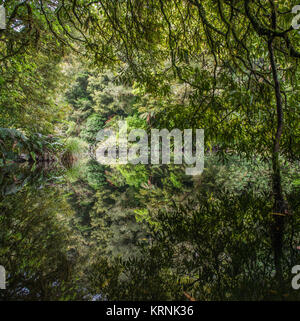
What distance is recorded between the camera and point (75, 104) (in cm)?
2084

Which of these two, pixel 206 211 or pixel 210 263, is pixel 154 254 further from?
pixel 206 211

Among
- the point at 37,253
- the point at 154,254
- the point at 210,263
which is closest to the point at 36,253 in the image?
the point at 37,253

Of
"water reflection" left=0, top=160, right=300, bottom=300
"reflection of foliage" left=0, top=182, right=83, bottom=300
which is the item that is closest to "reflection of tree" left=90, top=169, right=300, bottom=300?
"water reflection" left=0, top=160, right=300, bottom=300

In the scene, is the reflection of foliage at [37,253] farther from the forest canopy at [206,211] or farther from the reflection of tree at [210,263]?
the reflection of tree at [210,263]

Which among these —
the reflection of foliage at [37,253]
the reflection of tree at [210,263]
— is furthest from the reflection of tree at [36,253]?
the reflection of tree at [210,263]

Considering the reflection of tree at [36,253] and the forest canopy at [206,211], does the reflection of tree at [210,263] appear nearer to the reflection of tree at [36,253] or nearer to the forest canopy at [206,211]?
the forest canopy at [206,211]

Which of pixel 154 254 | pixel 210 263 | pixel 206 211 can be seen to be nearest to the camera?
pixel 210 263

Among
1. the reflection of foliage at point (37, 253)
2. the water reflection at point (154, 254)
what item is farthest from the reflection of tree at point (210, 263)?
the reflection of foliage at point (37, 253)

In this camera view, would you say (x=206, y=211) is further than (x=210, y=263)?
Yes

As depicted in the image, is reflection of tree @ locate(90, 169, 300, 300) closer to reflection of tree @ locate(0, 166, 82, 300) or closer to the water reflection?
the water reflection

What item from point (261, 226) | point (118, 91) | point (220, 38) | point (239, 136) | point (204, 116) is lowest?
point (261, 226)
